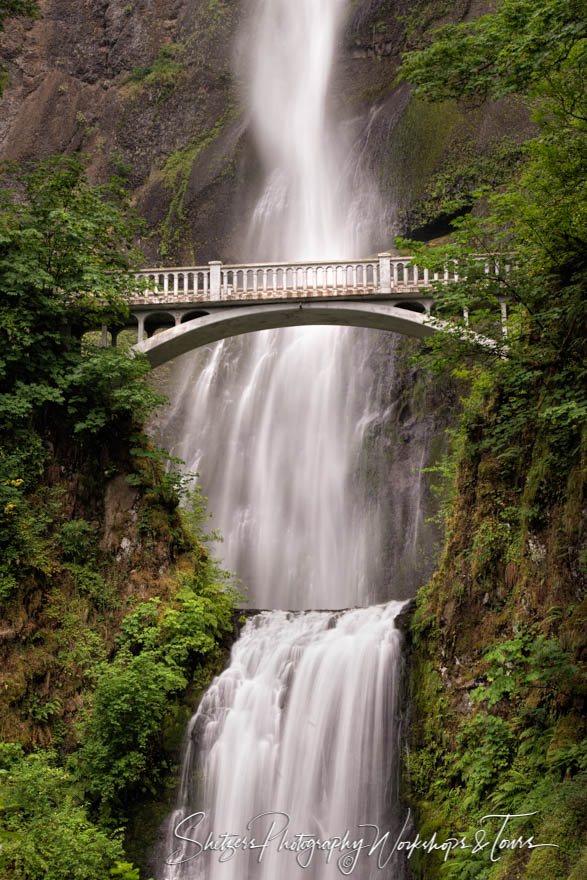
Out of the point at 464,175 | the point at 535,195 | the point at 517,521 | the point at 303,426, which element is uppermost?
the point at 464,175

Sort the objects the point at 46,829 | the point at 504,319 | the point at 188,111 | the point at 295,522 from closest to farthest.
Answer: the point at 46,829
the point at 504,319
the point at 295,522
the point at 188,111

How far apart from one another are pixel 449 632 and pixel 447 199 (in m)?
16.2

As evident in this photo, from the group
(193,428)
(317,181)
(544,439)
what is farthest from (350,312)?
(317,181)

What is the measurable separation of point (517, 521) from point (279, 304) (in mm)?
7527

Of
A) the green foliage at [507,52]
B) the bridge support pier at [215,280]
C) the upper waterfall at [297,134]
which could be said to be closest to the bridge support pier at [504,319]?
the green foliage at [507,52]

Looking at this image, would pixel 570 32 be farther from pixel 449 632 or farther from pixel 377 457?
pixel 377 457

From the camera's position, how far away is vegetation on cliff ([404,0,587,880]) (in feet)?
24.0

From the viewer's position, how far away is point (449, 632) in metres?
10.5

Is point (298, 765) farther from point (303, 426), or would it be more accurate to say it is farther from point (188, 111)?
point (188, 111)

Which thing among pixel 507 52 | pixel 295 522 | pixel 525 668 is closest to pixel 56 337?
pixel 507 52

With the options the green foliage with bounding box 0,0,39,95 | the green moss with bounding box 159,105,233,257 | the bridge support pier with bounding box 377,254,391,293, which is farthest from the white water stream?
the green foliage with bounding box 0,0,39,95

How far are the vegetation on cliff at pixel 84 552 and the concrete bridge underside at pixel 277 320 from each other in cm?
146

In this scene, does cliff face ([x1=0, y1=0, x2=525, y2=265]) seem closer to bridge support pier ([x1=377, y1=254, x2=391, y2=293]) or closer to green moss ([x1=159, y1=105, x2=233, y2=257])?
green moss ([x1=159, y1=105, x2=233, y2=257])

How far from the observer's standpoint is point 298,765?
10602 mm
